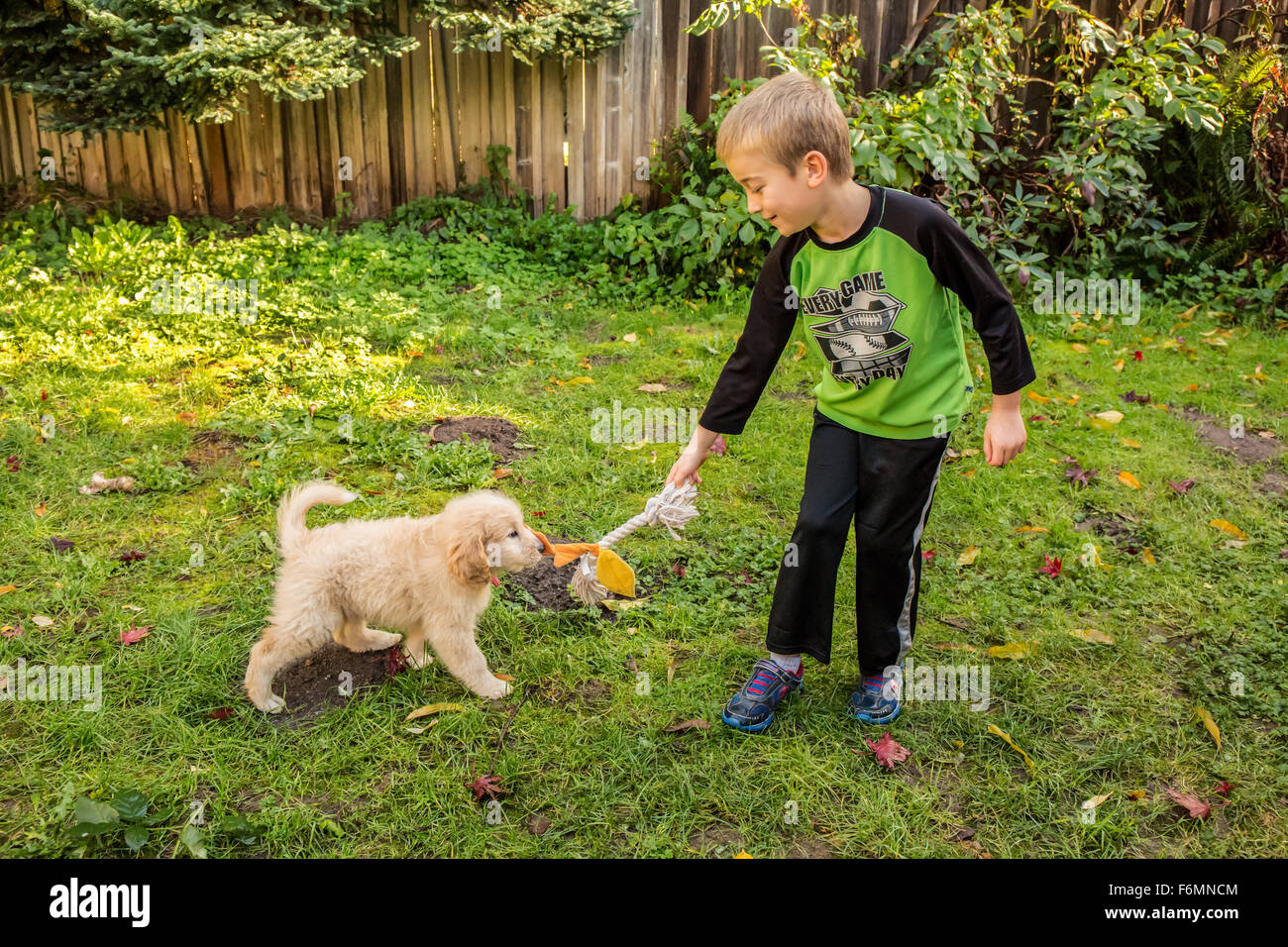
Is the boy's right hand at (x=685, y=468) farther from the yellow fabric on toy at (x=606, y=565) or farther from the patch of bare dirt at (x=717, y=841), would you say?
the patch of bare dirt at (x=717, y=841)

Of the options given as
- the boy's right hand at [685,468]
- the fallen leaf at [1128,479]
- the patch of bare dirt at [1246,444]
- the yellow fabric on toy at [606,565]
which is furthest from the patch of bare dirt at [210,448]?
the patch of bare dirt at [1246,444]

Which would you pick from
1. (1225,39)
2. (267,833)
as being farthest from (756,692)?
(1225,39)

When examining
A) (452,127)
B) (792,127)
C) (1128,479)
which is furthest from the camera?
(452,127)

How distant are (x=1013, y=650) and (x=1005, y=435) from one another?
117 centimetres

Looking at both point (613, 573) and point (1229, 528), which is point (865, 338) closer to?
point (613, 573)

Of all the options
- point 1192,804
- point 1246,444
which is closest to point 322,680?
point 1192,804

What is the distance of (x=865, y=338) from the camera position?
2.89 m

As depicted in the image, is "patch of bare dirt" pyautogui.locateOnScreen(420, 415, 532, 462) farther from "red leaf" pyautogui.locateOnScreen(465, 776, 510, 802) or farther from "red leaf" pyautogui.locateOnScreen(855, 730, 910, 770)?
"red leaf" pyautogui.locateOnScreen(855, 730, 910, 770)

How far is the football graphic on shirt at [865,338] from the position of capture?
9.32 feet

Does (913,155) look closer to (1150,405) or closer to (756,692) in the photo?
(1150,405)

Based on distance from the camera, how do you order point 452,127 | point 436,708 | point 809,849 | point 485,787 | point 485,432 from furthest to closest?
point 452,127 → point 485,432 → point 436,708 → point 485,787 → point 809,849

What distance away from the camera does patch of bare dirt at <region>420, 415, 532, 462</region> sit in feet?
16.1

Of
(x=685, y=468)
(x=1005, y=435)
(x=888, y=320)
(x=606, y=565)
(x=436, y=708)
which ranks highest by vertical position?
(x=888, y=320)

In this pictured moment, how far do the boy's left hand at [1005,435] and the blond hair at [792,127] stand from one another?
874 millimetres
